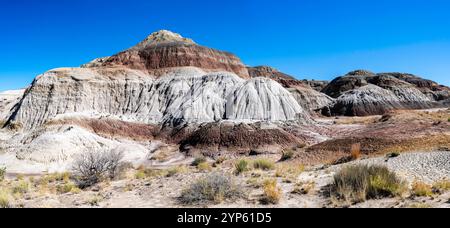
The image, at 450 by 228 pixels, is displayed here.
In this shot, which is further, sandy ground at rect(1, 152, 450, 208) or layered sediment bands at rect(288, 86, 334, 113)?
layered sediment bands at rect(288, 86, 334, 113)

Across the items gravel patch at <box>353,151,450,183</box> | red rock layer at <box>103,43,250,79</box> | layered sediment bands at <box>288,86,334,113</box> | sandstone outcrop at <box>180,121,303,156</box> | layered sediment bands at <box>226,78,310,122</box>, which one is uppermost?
red rock layer at <box>103,43,250,79</box>

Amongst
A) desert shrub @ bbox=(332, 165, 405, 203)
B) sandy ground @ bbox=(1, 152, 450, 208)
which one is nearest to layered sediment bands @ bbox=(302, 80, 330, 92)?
sandy ground @ bbox=(1, 152, 450, 208)

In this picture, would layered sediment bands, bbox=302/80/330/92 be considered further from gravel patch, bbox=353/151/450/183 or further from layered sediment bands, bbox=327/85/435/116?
gravel patch, bbox=353/151/450/183

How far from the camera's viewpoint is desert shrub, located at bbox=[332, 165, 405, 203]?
33.5 feet

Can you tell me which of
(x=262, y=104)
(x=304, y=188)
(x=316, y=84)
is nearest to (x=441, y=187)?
(x=304, y=188)

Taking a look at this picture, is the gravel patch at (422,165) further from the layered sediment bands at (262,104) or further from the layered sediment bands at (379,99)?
the layered sediment bands at (379,99)

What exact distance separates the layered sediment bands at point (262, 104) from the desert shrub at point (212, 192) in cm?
3262

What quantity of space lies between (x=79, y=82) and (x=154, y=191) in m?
43.3

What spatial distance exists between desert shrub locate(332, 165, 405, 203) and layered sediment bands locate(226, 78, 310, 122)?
32641 mm

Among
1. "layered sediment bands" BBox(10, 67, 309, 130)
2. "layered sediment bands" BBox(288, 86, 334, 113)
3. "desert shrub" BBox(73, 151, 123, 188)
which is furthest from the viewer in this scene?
"layered sediment bands" BBox(288, 86, 334, 113)

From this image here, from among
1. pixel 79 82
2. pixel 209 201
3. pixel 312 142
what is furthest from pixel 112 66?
pixel 209 201

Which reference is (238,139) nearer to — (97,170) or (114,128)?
(114,128)
